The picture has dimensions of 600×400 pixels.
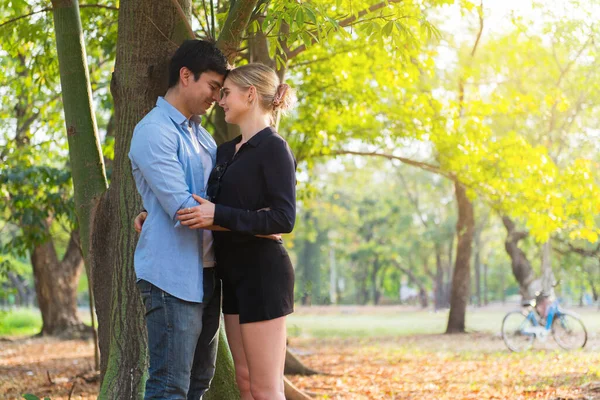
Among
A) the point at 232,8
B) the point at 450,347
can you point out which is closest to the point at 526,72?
the point at 450,347

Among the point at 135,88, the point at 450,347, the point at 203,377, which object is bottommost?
the point at 450,347

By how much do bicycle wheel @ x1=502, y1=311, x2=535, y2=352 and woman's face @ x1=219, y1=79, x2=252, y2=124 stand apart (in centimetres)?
1195

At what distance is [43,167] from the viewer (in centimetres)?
983

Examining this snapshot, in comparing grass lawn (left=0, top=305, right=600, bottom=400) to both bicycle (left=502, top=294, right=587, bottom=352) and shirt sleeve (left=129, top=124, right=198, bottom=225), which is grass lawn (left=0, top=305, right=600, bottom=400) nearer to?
bicycle (left=502, top=294, right=587, bottom=352)

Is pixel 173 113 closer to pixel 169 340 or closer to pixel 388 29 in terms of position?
pixel 169 340

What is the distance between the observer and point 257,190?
3289 mm

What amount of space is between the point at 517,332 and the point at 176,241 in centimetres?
1251

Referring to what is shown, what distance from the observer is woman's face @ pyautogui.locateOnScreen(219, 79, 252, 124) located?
133 inches

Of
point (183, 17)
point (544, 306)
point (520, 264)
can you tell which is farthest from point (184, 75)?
point (520, 264)

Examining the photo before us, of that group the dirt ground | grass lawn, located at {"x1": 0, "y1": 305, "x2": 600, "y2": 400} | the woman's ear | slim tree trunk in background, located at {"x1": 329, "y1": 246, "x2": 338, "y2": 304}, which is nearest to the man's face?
the woman's ear

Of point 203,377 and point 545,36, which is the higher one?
point 545,36

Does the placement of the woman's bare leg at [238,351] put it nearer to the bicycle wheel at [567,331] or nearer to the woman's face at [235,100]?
the woman's face at [235,100]

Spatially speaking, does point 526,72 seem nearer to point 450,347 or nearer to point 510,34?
point 510,34

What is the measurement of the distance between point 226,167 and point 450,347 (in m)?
13.1
